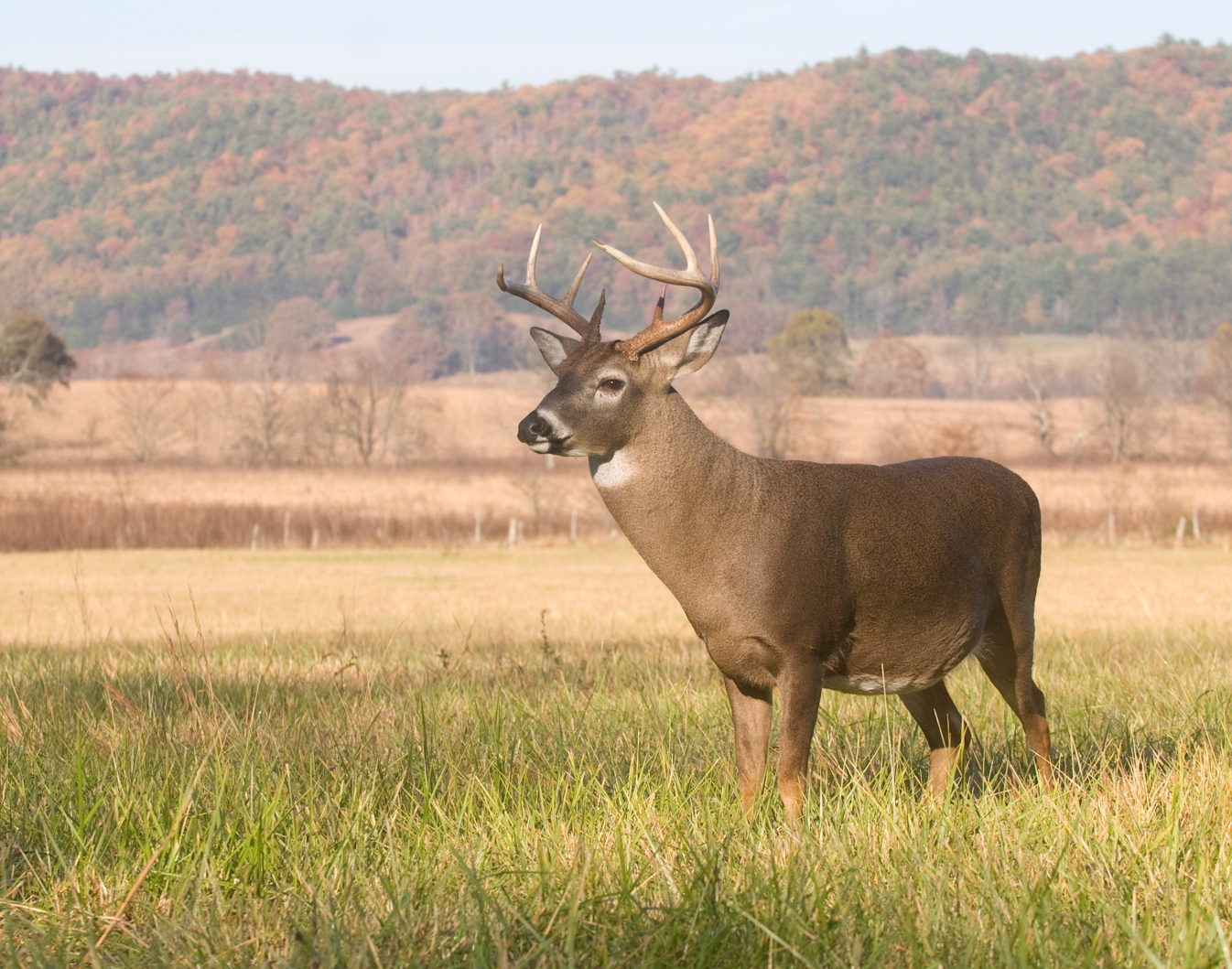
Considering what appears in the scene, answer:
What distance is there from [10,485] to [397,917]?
6381cm

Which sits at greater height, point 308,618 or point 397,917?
point 397,917

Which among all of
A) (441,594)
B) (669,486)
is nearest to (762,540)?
(669,486)

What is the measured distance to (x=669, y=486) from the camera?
18.9 ft

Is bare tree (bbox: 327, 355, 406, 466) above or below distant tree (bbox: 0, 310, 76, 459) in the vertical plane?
below

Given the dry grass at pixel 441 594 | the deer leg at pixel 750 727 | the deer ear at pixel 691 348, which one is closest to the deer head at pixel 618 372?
the deer ear at pixel 691 348

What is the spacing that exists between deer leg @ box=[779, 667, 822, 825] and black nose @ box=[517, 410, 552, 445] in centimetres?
130

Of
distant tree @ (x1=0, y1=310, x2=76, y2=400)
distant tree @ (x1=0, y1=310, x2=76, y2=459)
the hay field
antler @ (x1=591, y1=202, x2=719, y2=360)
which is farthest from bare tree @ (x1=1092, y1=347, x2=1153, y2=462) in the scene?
antler @ (x1=591, y1=202, x2=719, y2=360)

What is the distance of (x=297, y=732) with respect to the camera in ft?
21.4

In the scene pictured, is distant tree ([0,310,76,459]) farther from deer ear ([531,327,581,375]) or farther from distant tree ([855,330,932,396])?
distant tree ([855,330,932,396])

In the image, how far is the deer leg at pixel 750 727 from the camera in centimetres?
563

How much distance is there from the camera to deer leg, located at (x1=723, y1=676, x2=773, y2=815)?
5633 millimetres

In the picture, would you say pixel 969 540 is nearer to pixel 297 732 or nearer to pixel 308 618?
pixel 297 732

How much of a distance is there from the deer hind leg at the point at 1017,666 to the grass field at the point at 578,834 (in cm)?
22

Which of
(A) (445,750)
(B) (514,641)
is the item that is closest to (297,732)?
(A) (445,750)
